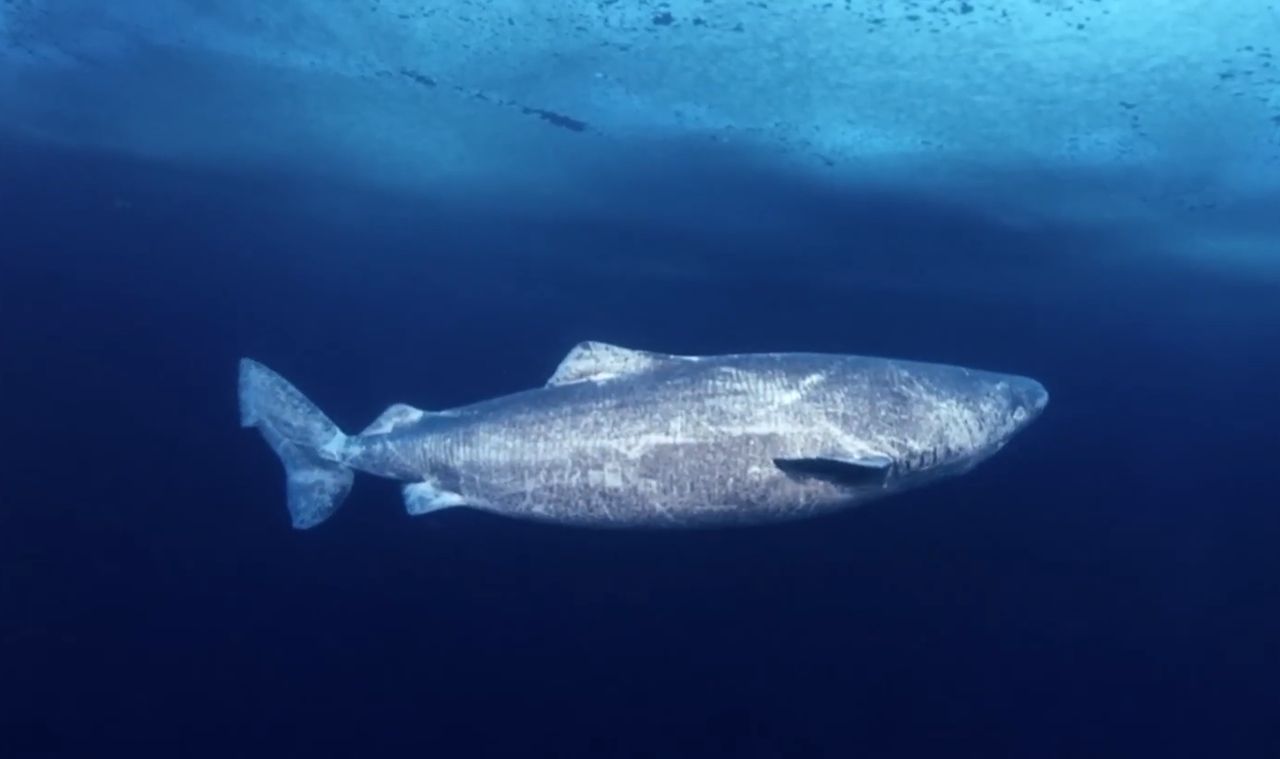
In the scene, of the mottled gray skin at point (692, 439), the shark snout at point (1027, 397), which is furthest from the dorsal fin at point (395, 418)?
the shark snout at point (1027, 397)

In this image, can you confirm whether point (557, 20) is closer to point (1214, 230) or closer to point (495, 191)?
point (495, 191)

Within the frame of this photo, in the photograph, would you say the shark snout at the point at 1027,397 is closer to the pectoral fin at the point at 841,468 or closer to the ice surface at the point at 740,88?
the pectoral fin at the point at 841,468

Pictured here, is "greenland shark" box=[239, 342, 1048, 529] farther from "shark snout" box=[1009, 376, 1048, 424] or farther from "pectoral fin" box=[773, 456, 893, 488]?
"shark snout" box=[1009, 376, 1048, 424]

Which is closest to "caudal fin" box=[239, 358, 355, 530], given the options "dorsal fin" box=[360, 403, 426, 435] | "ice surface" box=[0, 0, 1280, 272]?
"dorsal fin" box=[360, 403, 426, 435]

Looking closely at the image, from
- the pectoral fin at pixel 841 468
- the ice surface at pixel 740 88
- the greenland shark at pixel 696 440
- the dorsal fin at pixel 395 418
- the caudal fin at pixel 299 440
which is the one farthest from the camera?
the ice surface at pixel 740 88

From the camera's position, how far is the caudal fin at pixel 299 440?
8789mm

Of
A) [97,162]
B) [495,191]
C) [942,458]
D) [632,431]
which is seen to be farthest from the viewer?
[97,162]

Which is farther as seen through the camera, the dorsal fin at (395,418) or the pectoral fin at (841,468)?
the dorsal fin at (395,418)

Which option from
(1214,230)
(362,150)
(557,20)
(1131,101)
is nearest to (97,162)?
(362,150)

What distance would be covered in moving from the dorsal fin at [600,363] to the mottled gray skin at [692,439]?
0.02 metres

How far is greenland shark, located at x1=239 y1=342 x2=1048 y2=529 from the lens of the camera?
7180mm

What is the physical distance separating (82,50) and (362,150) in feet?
21.5

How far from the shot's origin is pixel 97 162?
29.2m

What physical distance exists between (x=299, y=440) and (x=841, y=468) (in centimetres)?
558
